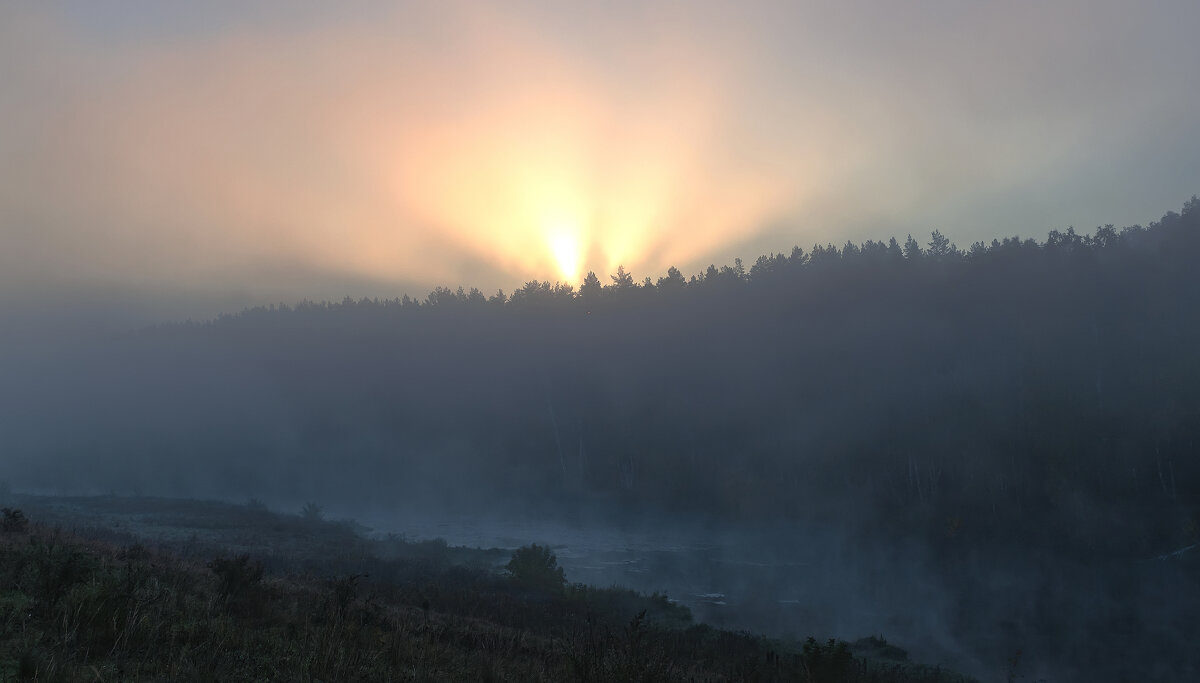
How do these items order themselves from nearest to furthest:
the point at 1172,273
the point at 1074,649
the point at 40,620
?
the point at 40,620 → the point at 1074,649 → the point at 1172,273

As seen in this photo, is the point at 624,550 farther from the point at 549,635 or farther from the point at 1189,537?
the point at 1189,537

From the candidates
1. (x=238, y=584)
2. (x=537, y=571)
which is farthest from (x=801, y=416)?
(x=238, y=584)

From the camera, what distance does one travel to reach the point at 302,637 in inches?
380

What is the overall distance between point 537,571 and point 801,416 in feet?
175

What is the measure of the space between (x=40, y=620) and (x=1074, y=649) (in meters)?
32.2

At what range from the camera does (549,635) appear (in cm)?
1656

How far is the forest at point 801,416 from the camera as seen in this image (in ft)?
151

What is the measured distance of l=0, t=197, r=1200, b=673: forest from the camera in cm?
4597

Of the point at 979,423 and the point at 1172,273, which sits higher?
the point at 1172,273

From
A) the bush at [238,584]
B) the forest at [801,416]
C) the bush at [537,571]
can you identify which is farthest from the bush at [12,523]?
the forest at [801,416]

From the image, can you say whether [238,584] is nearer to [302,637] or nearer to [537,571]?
[302,637]

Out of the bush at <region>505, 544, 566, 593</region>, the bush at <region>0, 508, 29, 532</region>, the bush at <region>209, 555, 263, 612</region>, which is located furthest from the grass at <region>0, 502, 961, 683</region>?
the bush at <region>505, 544, 566, 593</region>

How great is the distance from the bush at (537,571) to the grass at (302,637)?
5.79 m

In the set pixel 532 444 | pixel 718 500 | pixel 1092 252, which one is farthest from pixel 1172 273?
pixel 532 444
